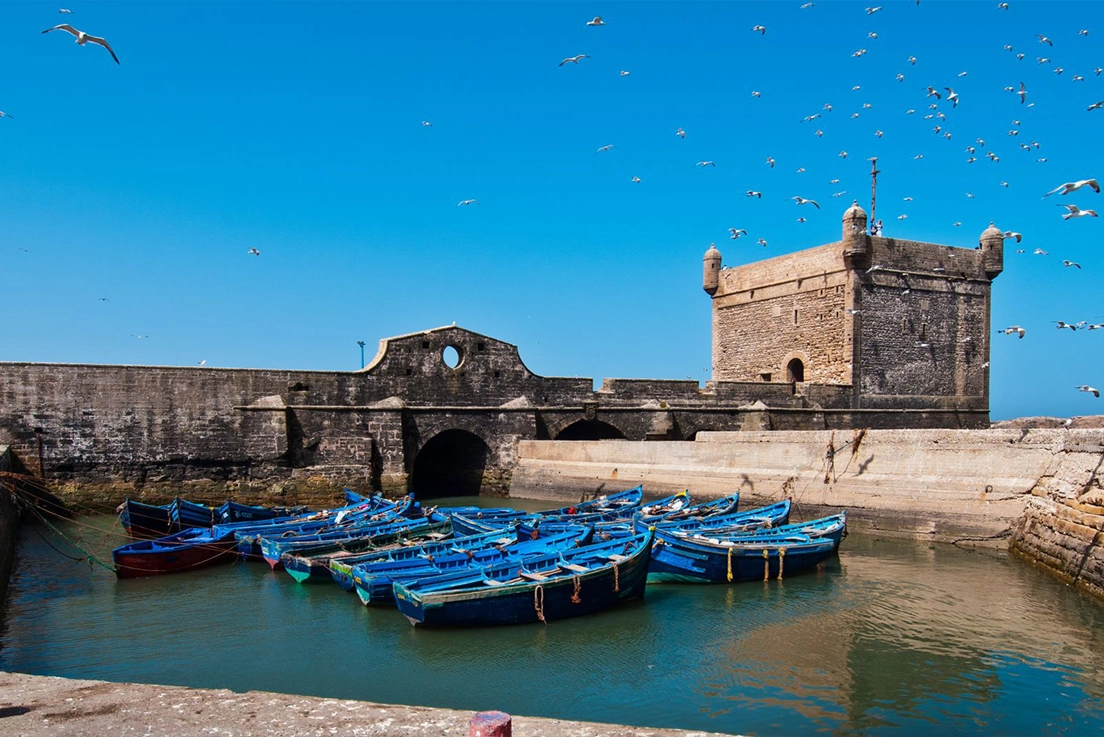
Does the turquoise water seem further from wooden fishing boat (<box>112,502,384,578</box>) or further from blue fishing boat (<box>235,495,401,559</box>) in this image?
blue fishing boat (<box>235,495,401,559</box>)

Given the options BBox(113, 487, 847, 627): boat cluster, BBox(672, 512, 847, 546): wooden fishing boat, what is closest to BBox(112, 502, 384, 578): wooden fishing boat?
BBox(113, 487, 847, 627): boat cluster

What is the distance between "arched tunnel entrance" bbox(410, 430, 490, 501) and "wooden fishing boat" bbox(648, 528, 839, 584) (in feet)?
41.0

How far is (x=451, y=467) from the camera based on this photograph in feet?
85.8

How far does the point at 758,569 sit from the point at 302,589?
749 centimetres

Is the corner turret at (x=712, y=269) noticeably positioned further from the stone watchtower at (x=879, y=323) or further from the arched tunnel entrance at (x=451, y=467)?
the arched tunnel entrance at (x=451, y=467)

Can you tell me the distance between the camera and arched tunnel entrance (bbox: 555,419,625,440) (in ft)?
87.2

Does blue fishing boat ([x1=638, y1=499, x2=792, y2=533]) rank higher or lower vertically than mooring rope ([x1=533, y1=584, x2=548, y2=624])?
higher

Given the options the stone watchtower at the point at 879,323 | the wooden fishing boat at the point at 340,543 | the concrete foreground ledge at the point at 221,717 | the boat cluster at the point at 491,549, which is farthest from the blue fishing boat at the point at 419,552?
the stone watchtower at the point at 879,323

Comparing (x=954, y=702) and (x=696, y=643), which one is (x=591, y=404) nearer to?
(x=696, y=643)

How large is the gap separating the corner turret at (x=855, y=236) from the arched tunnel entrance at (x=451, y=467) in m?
14.5

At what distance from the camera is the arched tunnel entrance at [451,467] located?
82.4 feet

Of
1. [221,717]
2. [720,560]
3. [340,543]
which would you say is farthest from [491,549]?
[221,717]

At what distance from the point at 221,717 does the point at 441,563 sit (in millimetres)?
7547

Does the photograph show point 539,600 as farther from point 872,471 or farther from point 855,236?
point 855,236
